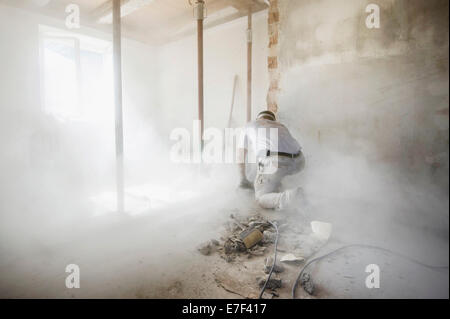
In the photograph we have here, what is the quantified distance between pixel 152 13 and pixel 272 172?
4.27 meters

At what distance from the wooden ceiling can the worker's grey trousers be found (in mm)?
2928

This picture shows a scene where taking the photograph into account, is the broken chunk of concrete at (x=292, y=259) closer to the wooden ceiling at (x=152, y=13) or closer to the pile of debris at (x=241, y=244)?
the pile of debris at (x=241, y=244)

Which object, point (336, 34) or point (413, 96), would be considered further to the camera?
point (336, 34)

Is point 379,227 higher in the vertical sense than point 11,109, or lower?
lower

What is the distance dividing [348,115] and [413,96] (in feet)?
2.32

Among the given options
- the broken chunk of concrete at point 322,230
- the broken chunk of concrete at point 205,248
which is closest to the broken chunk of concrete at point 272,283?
the broken chunk of concrete at point 205,248

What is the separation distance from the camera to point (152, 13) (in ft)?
16.6

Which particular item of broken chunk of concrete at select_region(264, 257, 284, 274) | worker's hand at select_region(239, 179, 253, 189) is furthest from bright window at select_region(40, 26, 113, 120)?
broken chunk of concrete at select_region(264, 257, 284, 274)

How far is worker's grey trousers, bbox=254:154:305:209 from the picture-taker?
323 centimetres

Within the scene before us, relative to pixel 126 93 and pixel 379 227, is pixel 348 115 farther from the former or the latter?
pixel 126 93

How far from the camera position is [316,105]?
353 centimetres

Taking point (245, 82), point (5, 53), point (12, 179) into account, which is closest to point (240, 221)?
point (245, 82)

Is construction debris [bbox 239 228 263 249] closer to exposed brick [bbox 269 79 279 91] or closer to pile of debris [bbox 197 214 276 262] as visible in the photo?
pile of debris [bbox 197 214 276 262]

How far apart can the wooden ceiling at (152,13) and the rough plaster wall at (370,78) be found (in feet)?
4.29
